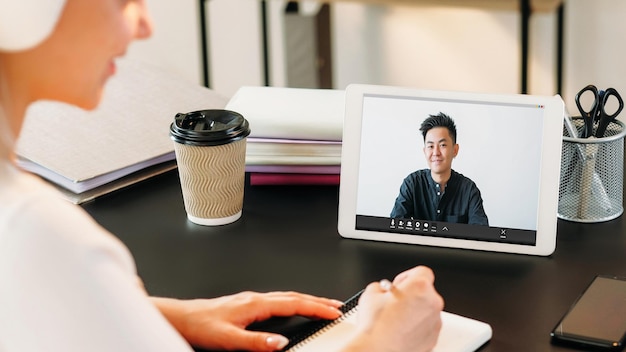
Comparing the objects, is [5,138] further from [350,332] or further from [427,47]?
[427,47]

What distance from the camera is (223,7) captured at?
3971mm

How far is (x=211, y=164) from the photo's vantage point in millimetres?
1521

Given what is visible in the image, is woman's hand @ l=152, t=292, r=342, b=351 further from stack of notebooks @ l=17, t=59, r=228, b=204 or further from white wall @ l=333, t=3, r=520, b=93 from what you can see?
white wall @ l=333, t=3, r=520, b=93

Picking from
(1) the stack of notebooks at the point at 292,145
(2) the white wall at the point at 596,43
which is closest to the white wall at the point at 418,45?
(2) the white wall at the point at 596,43

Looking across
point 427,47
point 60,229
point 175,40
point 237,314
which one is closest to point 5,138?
point 60,229

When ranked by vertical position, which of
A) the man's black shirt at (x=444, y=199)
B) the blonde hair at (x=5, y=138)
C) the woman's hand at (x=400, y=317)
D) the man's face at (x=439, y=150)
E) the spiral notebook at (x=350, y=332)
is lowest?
the spiral notebook at (x=350, y=332)

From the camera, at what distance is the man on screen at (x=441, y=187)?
142 centimetres

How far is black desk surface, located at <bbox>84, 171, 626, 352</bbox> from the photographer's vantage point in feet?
4.17

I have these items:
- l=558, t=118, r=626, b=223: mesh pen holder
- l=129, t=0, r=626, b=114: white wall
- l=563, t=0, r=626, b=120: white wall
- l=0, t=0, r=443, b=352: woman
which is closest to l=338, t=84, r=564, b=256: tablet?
l=558, t=118, r=626, b=223: mesh pen holder

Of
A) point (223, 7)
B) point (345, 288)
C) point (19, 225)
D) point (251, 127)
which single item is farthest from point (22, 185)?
point (223, 7)

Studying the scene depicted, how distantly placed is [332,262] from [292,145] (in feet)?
1.00

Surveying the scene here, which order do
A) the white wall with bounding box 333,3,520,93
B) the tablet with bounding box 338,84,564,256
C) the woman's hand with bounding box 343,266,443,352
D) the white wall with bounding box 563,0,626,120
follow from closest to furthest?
the woman's hand with bounding box 343,266,443,352
the tablet with bounding box 338,84,564,256
the white wall with bounding box 563,0,626,120
the white wall with bounding box 333,3,520,93

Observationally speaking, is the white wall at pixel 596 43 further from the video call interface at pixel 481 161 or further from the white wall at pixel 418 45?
the video call interface at pixel 481 161

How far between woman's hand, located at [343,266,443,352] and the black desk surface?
10cm
